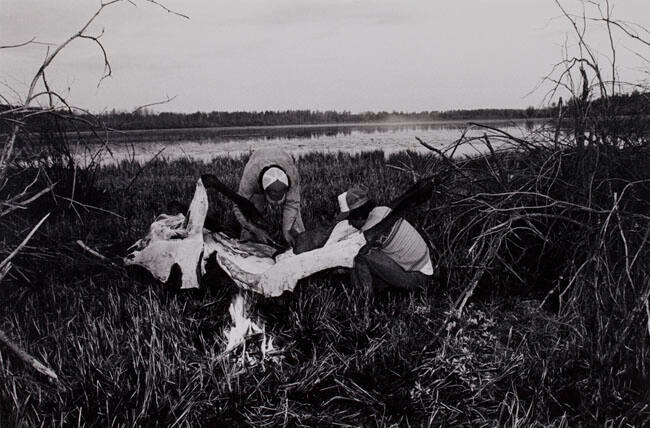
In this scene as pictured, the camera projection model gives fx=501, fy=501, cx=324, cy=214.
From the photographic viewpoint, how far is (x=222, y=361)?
2938 millimetres

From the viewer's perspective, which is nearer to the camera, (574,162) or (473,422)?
(473,422)

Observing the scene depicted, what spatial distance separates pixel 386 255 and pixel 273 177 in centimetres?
138

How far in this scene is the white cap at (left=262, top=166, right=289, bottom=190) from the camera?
4.62 metres

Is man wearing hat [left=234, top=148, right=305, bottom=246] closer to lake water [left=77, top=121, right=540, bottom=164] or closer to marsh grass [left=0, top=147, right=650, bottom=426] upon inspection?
marsh grass [left=0, top=147, right=650, bottom=426]

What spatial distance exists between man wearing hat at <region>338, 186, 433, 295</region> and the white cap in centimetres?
83

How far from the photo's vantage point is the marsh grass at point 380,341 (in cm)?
261

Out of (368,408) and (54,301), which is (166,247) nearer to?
(54,301)

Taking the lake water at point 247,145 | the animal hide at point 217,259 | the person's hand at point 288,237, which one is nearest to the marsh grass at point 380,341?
the animal hide at point 217,259

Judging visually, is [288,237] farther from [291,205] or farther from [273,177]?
[273,177]

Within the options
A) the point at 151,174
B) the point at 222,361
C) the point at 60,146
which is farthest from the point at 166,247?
the point at 151,174

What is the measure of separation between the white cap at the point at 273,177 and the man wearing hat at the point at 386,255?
0.83m

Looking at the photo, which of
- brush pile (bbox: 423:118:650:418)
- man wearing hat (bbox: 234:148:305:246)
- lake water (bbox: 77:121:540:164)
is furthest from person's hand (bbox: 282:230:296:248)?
lake water (bbox: 77:121:540:164)

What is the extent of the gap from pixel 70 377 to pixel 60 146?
4922 millimetres

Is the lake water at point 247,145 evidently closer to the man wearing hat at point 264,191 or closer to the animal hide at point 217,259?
the man wearing hat at point 264,191
